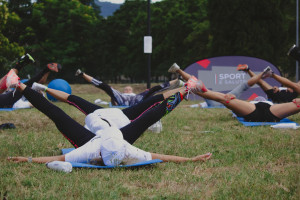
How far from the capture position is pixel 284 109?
5988 mm

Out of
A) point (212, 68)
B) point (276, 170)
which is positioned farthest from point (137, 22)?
point (276, 170)

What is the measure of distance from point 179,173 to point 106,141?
73 centimetres

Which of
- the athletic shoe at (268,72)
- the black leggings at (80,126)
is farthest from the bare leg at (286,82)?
the black leggings at (80,126)

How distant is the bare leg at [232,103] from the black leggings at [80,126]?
6.47 ft

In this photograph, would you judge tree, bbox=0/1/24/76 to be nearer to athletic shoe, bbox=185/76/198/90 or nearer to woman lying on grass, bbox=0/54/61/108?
woman lying on grass, bbox=0/54/61/108

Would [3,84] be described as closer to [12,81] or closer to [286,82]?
[12,81]

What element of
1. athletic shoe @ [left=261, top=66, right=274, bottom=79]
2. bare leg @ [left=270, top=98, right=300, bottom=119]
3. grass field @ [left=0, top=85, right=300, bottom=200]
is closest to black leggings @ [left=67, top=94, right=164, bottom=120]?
grass field @ [left=0, top=85, right=300, bottom=200]

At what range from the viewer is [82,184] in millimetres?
2727

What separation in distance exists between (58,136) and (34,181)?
2.40m

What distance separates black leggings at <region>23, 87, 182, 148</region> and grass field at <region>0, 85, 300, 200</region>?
0.43 metres

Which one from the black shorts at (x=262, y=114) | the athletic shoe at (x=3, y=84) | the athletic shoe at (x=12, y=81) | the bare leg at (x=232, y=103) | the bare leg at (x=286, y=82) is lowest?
the black shorts at (x=262, y=114)

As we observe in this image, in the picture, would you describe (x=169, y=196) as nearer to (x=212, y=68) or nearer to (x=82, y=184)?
(x=82, y=184)

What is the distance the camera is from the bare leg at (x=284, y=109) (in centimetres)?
585

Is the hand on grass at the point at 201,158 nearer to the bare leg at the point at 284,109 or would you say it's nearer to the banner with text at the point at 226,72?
the bare leg at the point at 284,109
